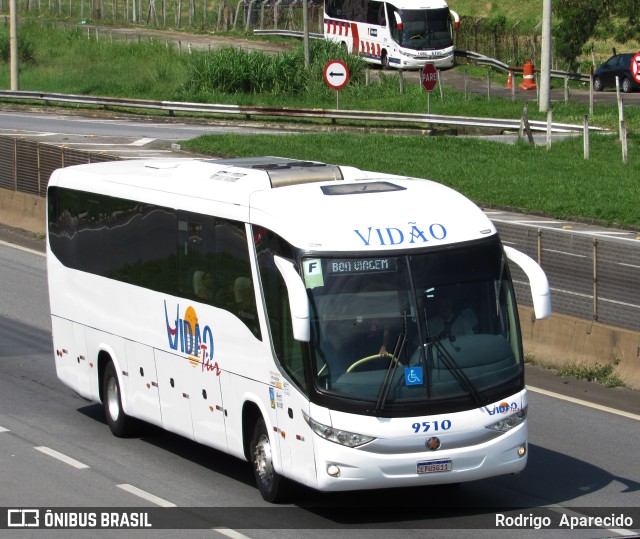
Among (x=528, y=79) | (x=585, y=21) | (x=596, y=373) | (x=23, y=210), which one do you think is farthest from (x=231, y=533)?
(x=585, y=21)

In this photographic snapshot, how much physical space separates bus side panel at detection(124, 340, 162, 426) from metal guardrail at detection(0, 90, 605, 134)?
2585cm

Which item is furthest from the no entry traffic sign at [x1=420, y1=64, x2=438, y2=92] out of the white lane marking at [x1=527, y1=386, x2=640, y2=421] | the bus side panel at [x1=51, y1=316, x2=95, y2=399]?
the bus side panel at [x1=51, y1=316, x2=95, y2=399]

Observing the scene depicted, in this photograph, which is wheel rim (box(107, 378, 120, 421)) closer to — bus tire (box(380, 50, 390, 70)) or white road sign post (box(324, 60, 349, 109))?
white road sign post (box(324, 60, 349, 109))

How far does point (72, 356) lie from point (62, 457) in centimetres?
229

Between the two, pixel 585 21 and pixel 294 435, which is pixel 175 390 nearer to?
pixel 294 435

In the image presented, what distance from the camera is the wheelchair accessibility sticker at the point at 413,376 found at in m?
10.4

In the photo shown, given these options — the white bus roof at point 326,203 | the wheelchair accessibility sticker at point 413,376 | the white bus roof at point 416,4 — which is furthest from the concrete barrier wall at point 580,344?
the white bus roof at point 416,4

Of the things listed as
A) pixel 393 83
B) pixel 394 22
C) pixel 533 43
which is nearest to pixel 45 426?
pixel 393 83

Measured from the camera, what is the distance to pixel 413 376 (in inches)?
411

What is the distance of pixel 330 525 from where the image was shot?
35.0ft

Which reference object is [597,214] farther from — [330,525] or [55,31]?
[55,31]

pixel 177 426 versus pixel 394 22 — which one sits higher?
pixel 394 22

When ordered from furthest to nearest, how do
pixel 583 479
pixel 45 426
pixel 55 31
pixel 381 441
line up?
pixel 55 31 < pixel 45 426 < pixel 583 479 < pixel 381 441

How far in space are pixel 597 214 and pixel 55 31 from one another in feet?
161
